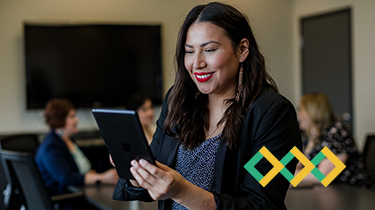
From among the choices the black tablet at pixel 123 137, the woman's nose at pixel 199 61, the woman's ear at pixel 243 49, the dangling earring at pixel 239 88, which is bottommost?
the black tablet at pixel 123 137

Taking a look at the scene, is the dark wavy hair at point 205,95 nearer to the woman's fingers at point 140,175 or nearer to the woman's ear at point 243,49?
the woman's ear at point 243,49

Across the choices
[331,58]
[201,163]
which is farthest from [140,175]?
[331,58]

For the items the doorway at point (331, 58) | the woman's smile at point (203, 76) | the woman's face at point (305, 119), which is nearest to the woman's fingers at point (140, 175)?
the woman's smile at point (203, 76)

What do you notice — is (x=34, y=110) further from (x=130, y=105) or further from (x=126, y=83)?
(x=130, y=105)

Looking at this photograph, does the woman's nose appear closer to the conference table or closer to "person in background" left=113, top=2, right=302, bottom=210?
"person in background" left=113, top=2, right=302, bottom=210

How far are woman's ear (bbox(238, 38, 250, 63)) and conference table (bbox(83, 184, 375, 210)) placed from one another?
102cm

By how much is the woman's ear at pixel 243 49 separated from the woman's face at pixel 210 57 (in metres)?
0.02

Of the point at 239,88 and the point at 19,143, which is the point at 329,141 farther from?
the point at 19,143

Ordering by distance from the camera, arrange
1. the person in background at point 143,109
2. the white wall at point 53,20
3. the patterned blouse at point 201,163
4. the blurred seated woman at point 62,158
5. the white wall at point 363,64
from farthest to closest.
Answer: the white wall at point 363,64, the white wall at point 53,20, the person in background at point 143,109, the blurred seated woman at point 62,158, the patterned blouse at point 201,163

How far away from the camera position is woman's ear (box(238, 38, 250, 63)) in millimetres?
1335

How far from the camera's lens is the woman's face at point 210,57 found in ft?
4.18

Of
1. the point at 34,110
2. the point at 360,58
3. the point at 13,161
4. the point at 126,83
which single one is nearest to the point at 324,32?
the point at 360,58

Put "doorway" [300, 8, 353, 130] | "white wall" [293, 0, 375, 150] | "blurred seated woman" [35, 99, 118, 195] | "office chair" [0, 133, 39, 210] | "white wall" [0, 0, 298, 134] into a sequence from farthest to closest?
"doorway" [300, 8, 353, 130] < "white wall" [293, 0, 375, 150] < "white wall" [0, 0, 298, 134] < "blurred seated woman" [35, 99, 118, 195] < "office chair" [0, 133, 39, 210]

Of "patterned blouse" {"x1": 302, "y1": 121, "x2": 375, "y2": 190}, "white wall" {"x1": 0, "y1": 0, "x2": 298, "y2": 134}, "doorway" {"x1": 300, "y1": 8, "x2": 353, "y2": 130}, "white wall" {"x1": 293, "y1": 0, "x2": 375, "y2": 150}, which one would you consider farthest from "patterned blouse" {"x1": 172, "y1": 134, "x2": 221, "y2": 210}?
"doorway" {"x1": 300, "y1": 8, "x2": 353, "y2": 130}
